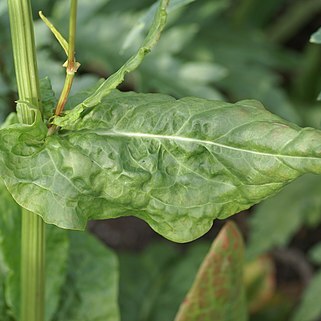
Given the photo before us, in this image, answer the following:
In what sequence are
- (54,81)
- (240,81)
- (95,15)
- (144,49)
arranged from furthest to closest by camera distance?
(240,81)
(95,15)
(54,81)
(144,49)

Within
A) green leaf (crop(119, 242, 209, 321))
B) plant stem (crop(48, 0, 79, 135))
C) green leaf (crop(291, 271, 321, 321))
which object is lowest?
green leaf (crop(119, 242, 209, 321))

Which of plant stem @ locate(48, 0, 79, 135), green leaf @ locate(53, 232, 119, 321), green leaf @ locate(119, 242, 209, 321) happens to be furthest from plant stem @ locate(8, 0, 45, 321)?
green leaf @ locate(119, 242, 209, 321)

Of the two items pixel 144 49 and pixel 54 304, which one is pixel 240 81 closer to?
pixel 54 304

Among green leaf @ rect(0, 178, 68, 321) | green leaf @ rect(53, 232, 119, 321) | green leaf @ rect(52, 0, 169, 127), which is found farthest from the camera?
green leaf @ rect(53, 232, 119, 321)

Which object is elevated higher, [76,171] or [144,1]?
[76,171]

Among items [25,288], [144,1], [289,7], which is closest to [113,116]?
[25,288]

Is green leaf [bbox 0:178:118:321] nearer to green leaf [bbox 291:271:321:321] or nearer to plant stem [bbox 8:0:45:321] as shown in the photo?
plant stem [bbox 8:0:45:321]

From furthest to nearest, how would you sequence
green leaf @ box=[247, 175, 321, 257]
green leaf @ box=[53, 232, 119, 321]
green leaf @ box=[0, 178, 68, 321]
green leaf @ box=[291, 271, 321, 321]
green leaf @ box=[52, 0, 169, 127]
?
1. green leaf @ box=[247, 175, 321, 257]
2. green leaf @ box=[291, 271, 321, 321]
3. green leaf @ box=[53, 232, 119, 321]
4. green leaf @ box=[0, 178, 68, 321]
5. green leaf @ box=[52, 0, 169, 127]

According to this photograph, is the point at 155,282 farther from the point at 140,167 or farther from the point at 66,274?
the point at 140,167
